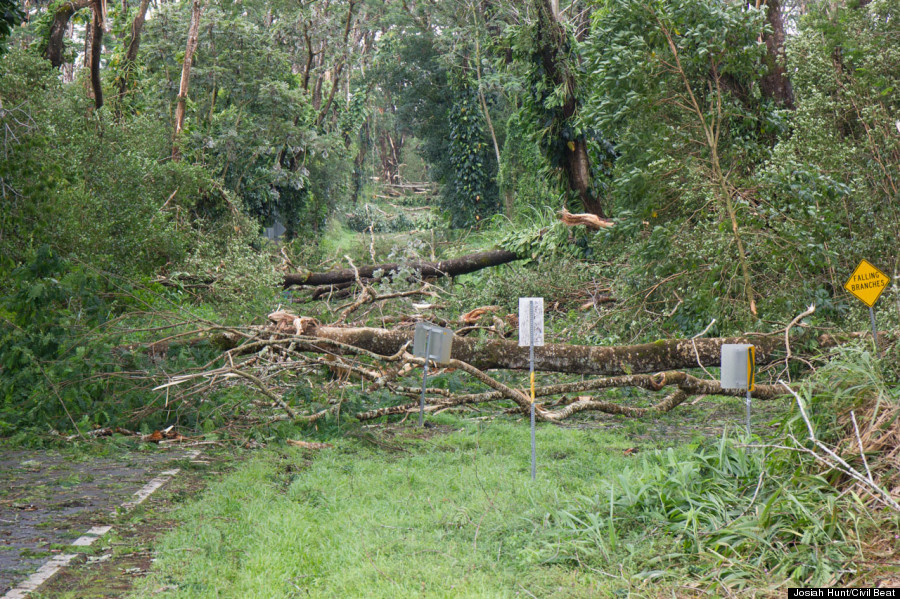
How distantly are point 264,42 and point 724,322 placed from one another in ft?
62.5

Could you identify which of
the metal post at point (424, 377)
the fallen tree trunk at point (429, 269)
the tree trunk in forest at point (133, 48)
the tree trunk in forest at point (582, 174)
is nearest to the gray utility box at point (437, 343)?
the metal post at point (424, 377)

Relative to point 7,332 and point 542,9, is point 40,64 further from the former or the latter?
point 542,9

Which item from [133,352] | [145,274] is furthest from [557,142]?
[133,352]

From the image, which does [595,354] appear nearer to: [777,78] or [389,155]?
[777,78]

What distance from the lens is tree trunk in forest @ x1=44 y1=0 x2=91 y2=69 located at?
1448 cm

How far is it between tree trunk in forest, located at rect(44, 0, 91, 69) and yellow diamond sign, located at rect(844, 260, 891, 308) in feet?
45.5

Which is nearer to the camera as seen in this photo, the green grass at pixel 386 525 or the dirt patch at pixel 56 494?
the green grass at pixel 386 525

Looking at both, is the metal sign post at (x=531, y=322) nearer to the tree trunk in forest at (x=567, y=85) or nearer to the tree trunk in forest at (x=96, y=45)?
the tree trunk in forest at (x=567, y=85)

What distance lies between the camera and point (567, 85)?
55.0 ft

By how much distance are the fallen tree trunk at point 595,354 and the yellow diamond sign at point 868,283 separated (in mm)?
2672

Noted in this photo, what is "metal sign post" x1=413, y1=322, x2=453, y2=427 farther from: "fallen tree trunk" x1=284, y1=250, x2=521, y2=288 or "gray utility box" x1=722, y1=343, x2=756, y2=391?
"fallen tree trunk" x1=284, y1=250, x2=521, y2=288

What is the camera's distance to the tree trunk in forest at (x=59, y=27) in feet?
47.5

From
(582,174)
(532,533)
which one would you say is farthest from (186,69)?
(532,533)

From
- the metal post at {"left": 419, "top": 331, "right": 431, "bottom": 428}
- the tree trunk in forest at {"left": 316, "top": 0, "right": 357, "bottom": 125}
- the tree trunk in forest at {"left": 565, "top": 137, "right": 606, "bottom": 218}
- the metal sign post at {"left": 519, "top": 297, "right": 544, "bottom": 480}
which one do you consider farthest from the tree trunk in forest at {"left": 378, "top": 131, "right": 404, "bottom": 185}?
the metal sign post at {"left": 519, "top": 297, "right": 544, "bottom": 480}
